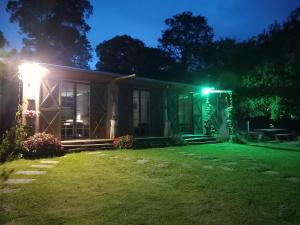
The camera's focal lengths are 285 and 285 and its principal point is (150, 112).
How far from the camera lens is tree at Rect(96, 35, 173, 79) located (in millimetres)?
27375

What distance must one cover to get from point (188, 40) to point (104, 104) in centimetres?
2068

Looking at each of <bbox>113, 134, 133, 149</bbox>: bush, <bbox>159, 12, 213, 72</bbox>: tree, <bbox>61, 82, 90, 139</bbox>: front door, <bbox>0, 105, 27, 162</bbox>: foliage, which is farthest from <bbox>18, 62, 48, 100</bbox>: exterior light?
<bbox>159, 12, 213, 72</bbox>: tree

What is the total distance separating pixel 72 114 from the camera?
12.1 meters

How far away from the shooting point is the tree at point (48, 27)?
23.6 m

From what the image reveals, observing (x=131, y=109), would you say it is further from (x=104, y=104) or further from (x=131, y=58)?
(x=131, y=58)

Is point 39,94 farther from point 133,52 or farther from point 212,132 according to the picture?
point 133,52

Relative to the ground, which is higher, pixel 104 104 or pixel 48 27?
pixel 48 27

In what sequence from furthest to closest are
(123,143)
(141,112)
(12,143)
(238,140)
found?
(141,112), (238,140), (123,143), (12,143)

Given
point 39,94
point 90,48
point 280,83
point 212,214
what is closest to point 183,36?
point 90,48

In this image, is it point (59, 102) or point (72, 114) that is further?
point (72, 114)

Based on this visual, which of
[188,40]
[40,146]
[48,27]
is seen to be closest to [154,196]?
[40,146]

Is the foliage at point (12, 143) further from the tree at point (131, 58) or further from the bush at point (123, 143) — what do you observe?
the tree at point (131, 58)

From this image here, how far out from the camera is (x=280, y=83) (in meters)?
14.3

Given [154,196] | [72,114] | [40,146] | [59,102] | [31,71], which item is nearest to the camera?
[154,196]
